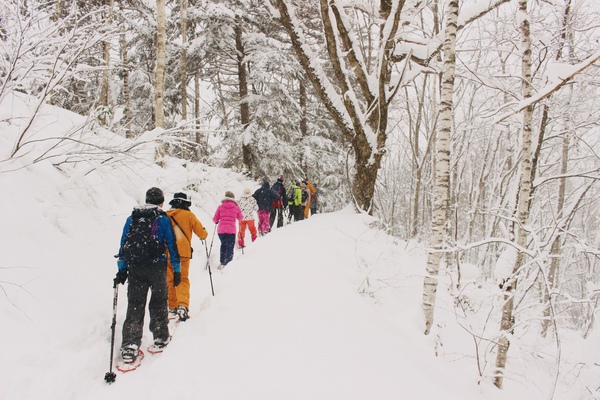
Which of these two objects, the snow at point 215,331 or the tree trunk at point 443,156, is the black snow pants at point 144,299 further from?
the tree trunk at point 443,156

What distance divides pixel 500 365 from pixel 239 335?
3.58 metres

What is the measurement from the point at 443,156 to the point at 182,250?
4.25 meters

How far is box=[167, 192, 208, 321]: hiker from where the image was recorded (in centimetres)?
497

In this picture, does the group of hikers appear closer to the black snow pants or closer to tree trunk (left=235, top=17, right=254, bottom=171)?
the black snow pants

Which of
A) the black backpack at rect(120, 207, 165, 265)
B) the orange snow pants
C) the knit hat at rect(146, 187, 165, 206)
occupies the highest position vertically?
the knit hat at rect(146, 187, 165, 206)

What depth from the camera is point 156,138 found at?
4922mm

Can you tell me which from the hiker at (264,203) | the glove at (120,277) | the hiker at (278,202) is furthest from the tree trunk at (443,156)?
the hiker at (278,202)

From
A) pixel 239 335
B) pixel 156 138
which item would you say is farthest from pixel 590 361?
pixel 156 138

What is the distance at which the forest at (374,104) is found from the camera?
159 inches

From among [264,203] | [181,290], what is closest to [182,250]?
[181,290]

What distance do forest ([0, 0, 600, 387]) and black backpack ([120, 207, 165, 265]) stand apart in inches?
48.0

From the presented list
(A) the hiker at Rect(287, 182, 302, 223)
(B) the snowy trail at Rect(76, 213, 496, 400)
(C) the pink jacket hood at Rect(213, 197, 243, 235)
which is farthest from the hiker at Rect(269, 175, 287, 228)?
(B) the snowy trail at Rect(76, 213, 496, 400)

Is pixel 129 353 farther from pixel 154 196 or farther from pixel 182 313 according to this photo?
pixel 154 196

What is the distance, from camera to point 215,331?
3.94m
